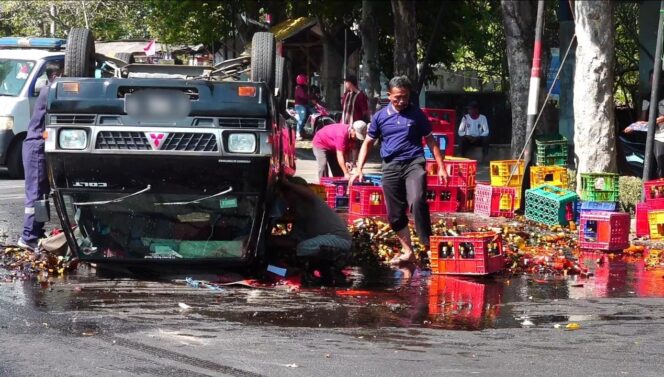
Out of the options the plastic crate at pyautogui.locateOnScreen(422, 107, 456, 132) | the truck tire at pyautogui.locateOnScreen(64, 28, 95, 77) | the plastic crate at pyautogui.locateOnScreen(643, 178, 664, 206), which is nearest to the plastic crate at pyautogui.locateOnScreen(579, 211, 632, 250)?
the plastic crate at pyautogui.locateOnScreen(643, 178, 664, 206)

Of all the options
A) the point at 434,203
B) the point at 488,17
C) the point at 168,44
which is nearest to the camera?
the point at 434,203

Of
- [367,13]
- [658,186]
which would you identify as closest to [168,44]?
[367,13]

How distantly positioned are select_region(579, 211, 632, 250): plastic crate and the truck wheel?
1020 centimetres

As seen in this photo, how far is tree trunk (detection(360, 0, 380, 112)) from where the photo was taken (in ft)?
94.5

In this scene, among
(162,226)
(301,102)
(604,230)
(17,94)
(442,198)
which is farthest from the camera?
(301,102)

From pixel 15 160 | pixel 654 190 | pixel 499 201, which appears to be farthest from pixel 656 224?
pixel 15 160

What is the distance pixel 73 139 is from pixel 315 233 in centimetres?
240

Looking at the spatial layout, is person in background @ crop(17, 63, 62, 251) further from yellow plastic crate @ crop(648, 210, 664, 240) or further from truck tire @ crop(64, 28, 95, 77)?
yellow plastic crate @ crop(648, 210, 664, 240)

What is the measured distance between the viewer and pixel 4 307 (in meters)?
8.37

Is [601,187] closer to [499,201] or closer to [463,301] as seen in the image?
[499,201]

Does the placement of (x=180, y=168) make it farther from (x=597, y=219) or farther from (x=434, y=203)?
(x=434, y=203)

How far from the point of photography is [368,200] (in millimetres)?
13898

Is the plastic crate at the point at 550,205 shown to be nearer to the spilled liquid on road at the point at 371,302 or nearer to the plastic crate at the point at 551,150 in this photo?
the plastic crate at the point at 551,150

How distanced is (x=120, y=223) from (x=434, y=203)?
6380 millimetres
